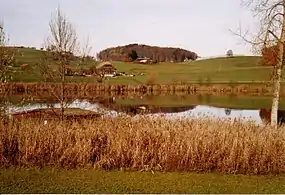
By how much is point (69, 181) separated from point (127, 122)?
3.11m

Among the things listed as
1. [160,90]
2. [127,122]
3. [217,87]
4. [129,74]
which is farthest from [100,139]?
[129,74]

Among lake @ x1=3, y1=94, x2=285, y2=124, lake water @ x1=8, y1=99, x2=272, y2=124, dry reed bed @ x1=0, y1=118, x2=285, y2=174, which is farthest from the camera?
lake @ x1=3, y1=94, x2=285, y2=124

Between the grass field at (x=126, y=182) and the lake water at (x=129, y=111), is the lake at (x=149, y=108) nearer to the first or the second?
the lake water at (x=129, y=111)

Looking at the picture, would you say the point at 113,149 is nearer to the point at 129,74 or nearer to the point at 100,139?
the point at 100,139

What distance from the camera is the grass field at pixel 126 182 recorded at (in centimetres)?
619

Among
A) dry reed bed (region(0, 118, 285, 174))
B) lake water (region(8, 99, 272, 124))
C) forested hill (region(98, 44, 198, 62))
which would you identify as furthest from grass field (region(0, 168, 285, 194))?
forested hill (region(98, 44, 198, 62))

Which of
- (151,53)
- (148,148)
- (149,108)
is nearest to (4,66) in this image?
(148,148)

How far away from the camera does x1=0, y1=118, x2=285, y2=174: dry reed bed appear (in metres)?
7.94

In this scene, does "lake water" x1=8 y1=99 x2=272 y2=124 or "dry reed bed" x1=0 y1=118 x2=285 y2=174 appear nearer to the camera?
"dry reed bed" x1=0 y1=118 x2=285 y2=174

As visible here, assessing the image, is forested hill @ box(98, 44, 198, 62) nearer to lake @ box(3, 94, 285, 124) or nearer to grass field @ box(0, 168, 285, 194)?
lake @ box(3, 94, 285, 124)

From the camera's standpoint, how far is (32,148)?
816cm

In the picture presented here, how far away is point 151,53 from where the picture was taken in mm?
125312

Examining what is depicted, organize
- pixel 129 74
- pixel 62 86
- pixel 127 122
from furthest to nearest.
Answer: pixel 129 74 < pixel 62 86 < pixel 127 122

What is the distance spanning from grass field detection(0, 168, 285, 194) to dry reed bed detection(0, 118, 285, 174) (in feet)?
1.36
